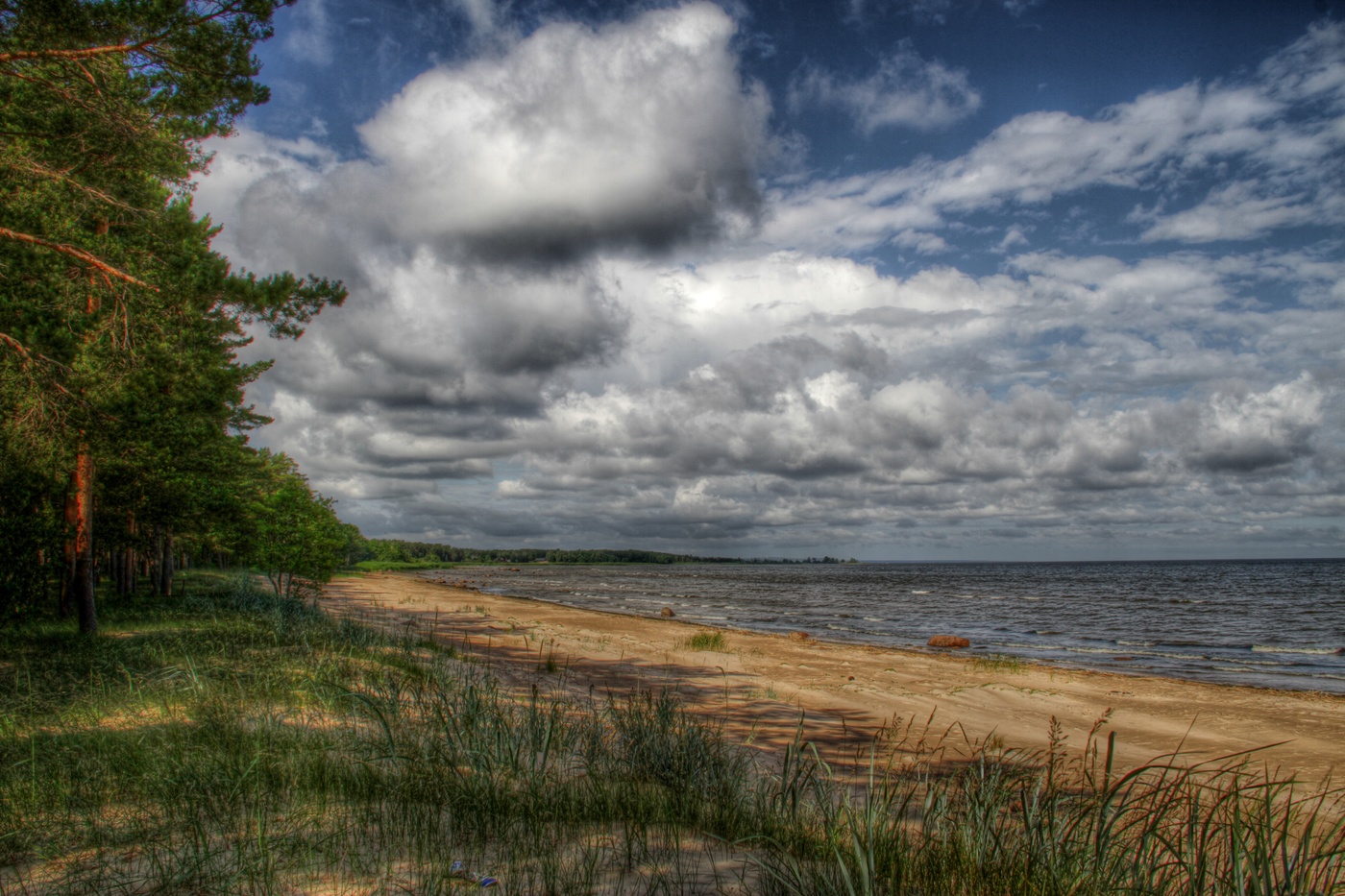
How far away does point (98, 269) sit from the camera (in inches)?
389

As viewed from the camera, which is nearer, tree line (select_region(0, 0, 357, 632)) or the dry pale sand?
tree line (select_region(0, 0, 357, 632))

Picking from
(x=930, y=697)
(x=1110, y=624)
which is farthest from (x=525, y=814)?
(x=1110, y=624)

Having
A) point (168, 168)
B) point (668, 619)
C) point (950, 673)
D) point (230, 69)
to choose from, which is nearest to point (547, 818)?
point (230, 69)

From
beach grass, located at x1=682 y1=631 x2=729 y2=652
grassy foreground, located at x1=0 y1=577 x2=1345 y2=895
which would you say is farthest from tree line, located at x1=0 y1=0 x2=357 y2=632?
beach grass, located at x1=682 y1=631 x2=729 y2=652

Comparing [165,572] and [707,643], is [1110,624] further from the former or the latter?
[165,572]

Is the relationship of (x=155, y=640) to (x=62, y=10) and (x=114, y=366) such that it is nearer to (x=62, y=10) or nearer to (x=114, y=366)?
(x=114, y=366)

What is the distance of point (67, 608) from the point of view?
17.3 m

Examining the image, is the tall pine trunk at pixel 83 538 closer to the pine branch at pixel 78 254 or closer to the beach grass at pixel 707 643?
the pine branch at pixel 78 254

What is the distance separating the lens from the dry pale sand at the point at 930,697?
34.4ft

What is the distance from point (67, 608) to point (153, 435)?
660 cm

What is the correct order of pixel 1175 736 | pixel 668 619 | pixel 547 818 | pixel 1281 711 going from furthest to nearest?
pixel 668 619 → pixel 1281 711 → pixel 1175 736 → pixel 547 818

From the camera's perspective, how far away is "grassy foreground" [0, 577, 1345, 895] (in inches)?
132

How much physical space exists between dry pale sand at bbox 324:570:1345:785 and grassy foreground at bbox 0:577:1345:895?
2.72 meters

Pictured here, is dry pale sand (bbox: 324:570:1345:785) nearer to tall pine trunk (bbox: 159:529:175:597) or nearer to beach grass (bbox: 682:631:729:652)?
beach grass (bbox: 682:631:729:652)
